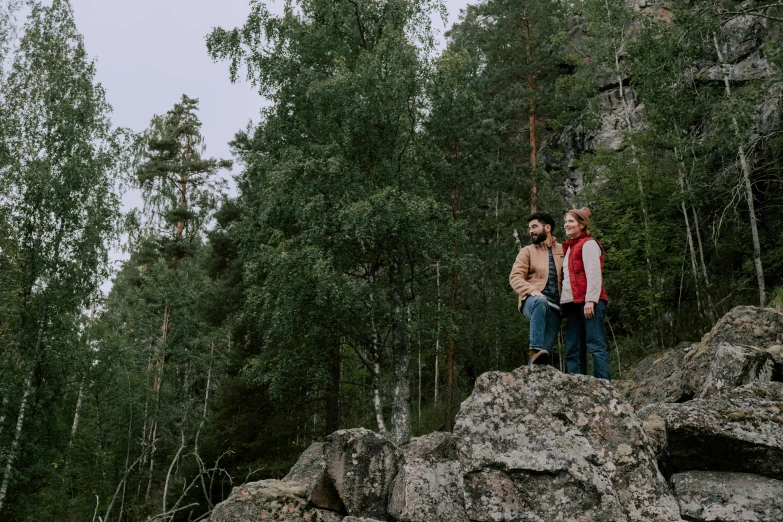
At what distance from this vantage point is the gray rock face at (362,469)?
19.0 feet

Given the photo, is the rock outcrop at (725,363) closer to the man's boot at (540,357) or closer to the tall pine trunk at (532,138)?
the man's boot at (540,357)

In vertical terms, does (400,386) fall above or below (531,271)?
below

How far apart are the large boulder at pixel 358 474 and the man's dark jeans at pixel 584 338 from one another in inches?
77.3

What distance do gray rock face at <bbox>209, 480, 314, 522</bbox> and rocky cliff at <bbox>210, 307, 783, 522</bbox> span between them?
0.04 metres

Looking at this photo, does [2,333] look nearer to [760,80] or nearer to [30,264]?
[30,264]

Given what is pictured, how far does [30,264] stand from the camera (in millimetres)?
18266

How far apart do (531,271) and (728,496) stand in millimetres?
2384

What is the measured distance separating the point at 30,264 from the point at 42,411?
431 centimetres

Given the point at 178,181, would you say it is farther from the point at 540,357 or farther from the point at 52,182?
the point at 540,357

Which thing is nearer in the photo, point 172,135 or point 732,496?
point 732,496

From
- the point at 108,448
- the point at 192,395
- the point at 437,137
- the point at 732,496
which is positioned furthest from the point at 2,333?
the point at 732,496

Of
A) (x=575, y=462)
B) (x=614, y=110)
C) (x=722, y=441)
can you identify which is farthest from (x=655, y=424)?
(x=614, y=110)

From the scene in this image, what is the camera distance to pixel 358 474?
5.87 m

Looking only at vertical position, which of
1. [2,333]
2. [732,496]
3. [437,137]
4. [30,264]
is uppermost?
[437,137]
